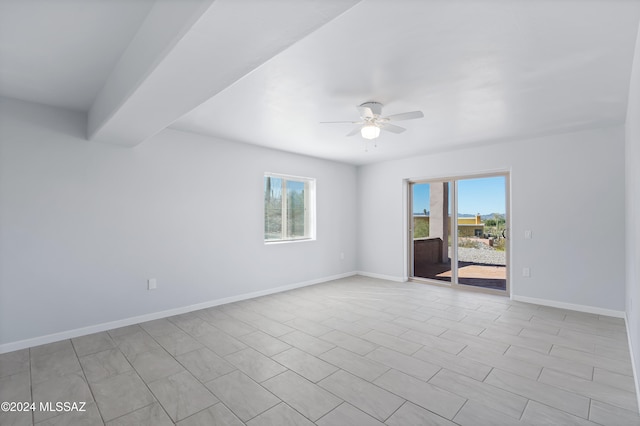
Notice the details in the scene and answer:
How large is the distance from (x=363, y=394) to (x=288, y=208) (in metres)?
3.76

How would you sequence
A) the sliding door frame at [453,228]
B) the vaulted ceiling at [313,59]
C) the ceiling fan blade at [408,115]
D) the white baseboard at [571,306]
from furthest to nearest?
the sliding door frame at [453,228] → the white baseboard at [571,306] → the ceiling fan blade at [408,115] → the vaulted ceiling at [313,59]

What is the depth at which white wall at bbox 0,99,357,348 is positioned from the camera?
118 inches

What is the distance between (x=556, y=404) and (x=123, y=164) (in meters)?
4.64

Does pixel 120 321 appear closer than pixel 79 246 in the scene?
No

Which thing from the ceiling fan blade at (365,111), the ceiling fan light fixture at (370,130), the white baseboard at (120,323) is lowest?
the white baseboard at (120,323)

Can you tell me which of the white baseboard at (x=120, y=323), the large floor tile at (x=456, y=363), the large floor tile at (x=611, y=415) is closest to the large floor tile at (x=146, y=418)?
the white baseboard at (x=120, y=323)

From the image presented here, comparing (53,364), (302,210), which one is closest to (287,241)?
(302,210)

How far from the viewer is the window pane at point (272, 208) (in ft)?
17.0

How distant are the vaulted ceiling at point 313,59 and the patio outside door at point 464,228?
1727mm

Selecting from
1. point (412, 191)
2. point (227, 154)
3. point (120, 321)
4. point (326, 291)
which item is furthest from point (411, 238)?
point (120, 321)

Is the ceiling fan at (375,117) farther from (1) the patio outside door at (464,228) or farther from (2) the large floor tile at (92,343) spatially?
(2) the large floor tile at (92,343)

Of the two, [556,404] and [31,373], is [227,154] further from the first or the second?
[556,404]

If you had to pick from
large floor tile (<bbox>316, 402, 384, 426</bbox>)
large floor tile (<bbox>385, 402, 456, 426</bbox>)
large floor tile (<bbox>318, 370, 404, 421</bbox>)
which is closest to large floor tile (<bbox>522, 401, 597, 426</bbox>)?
large floor tile (<bbox>385, 402, 456, 426</bbox>)

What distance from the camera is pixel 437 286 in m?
5.54
